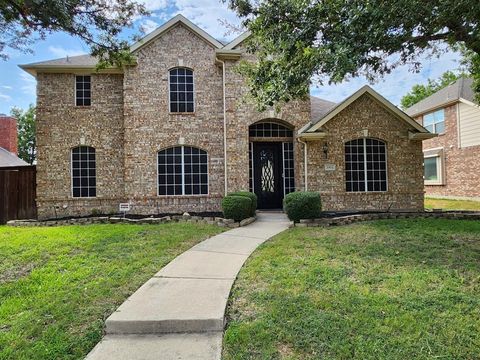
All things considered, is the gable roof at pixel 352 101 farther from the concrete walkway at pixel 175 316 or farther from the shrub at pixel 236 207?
the concrete walkway at pixel 175 316

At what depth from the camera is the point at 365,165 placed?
12875 millimetres

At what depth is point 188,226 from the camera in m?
9.41

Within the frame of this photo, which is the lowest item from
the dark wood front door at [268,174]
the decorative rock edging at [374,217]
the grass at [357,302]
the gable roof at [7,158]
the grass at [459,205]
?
the grass at [357,302]

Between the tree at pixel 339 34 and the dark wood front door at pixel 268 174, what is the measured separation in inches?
174

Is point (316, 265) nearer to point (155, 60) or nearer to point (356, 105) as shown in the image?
point (356, 105)

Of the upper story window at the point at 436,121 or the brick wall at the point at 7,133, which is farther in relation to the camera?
the brick wall at the point at 7,133

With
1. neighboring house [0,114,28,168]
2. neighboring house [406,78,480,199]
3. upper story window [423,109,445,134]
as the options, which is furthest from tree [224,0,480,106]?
neighboring house [0,114,28,168]

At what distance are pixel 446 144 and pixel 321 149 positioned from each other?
12.5m

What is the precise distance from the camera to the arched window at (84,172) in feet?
43.6

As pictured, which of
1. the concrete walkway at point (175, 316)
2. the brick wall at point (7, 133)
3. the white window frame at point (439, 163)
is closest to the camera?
the concrete walkway at point (175, 316)

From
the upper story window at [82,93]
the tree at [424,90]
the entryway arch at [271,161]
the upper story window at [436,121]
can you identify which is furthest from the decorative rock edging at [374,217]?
the tree at [424,90]

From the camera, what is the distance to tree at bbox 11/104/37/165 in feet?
138

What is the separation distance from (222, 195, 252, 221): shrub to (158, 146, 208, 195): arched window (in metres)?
3.11

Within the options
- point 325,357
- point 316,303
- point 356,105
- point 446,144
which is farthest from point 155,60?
point 446,144
